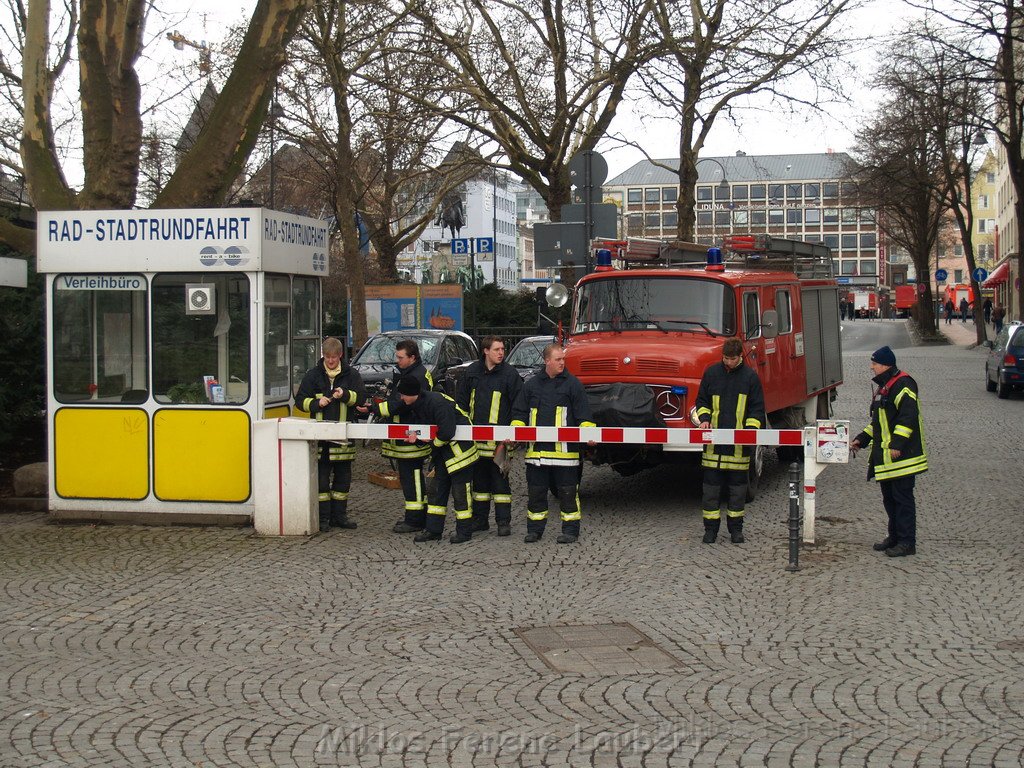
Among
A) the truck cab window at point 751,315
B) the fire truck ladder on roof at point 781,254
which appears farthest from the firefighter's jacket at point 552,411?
the fire truck ladder on roof at point 781,254

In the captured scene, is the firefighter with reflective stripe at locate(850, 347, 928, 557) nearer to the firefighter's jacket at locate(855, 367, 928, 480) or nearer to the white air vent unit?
the firefighter's jacket at locate(855, 367, 928, 480)

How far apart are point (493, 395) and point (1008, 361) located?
17.9 m

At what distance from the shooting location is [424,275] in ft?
167

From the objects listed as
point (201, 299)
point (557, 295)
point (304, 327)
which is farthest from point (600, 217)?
point (201, 299)

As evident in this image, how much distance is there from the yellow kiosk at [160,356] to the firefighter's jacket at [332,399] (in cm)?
44

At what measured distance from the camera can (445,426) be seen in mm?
Answer: 10586

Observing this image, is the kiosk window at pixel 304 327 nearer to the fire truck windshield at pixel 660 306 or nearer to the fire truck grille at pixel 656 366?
the fire truck windshield at pixel 660 306

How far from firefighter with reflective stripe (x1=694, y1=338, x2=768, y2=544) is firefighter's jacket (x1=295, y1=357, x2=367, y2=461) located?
10.2ft

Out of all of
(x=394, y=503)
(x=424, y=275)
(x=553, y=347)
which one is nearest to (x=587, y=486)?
(x=394, y=503)

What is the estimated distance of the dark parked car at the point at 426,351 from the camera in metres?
21.9

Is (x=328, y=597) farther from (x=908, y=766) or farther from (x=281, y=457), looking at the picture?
(x=908, y=766)

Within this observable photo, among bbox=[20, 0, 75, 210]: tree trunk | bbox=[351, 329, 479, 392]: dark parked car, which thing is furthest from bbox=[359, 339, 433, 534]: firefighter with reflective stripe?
bbox=[351, 329, 479, 392]: dark parked car

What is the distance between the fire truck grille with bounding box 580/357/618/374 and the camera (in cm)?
1252

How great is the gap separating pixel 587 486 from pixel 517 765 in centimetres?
930
